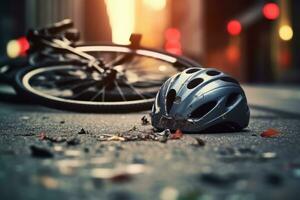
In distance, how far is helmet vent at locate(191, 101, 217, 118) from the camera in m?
5.65

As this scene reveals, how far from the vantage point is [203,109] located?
5.73 meters

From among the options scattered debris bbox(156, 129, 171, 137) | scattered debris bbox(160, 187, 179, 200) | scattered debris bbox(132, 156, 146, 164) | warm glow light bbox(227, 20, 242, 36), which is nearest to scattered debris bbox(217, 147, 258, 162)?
scattered debris bbox(132, 156, 146, 164)

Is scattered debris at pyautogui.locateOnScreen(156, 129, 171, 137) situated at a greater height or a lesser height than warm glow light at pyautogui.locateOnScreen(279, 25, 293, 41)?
greater

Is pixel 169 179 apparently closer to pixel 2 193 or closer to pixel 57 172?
pixel 57 172

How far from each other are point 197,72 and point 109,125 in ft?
3.97

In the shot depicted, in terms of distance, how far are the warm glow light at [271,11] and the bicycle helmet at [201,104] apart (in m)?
30.5

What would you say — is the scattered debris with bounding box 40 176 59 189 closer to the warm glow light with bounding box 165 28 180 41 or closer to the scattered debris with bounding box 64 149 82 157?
the scattered debris with bounding box 64 149 82 157

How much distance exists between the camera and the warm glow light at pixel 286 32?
33.5 meters

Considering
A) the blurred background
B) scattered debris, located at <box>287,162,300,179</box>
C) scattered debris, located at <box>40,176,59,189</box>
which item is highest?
scattered debris, located at <box>40,176,59,189</box>

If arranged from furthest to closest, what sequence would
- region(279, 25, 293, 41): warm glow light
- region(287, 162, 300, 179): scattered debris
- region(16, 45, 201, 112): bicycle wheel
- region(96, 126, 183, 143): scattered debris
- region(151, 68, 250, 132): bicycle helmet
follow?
region(279, 25, 293, 41): warm glow light
region(16, 45, 201, 112): bicycle wheel
region(151, 68, 250, 132): bicycle helmet
region(96, 126, 183, 143): scattered debris
region(287, 162, 300, 179): scattered debris

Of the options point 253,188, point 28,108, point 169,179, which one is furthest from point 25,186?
point 28,108

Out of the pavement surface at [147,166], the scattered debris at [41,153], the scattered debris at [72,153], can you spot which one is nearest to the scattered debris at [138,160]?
the pavement surface at [147,166]

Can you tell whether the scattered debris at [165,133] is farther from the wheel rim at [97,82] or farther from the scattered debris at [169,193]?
the scattered debris at [169,193]

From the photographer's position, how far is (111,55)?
8977mm
